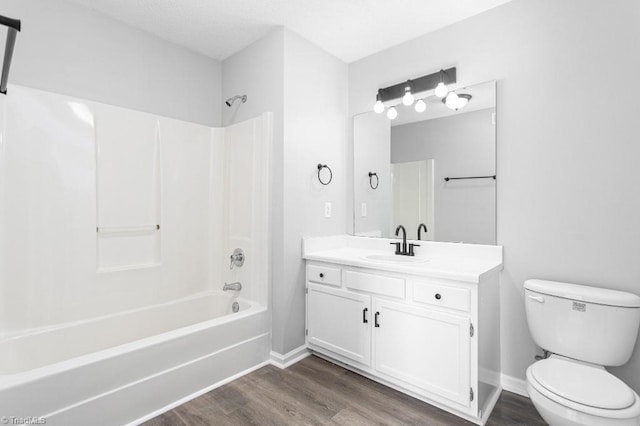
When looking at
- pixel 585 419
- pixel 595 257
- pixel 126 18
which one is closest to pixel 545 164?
pixel 595 257

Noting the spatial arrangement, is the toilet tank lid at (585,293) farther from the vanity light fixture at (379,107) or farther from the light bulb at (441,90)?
the vanity light fixture at (379,107)

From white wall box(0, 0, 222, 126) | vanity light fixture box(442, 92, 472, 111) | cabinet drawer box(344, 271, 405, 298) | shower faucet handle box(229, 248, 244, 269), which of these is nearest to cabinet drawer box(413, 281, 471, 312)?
cabinet drawer box(344, 271, 405, 298)

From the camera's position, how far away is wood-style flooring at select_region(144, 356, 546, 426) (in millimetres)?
1751

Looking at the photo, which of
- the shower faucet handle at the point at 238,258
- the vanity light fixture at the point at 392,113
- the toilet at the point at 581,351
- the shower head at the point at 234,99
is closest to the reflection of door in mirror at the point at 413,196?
the vanity light fixture at the point at 392,113

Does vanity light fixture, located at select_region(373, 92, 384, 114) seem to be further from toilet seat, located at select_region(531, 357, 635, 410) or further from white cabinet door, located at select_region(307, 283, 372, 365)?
toilet seat, located at select_region(531, 357, 635, 410)

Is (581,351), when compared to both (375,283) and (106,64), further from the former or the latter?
(106,64)

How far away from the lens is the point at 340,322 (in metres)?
2.29

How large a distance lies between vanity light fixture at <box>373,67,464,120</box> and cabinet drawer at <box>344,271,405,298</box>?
133 centimetres

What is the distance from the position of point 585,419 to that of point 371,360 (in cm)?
112

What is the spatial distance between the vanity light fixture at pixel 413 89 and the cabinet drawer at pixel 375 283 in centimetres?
133

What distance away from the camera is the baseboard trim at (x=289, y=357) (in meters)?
2.37

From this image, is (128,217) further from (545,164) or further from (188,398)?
(545,164)

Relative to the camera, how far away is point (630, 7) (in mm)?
1697

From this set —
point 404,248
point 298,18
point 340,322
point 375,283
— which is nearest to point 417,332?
point 375,283
